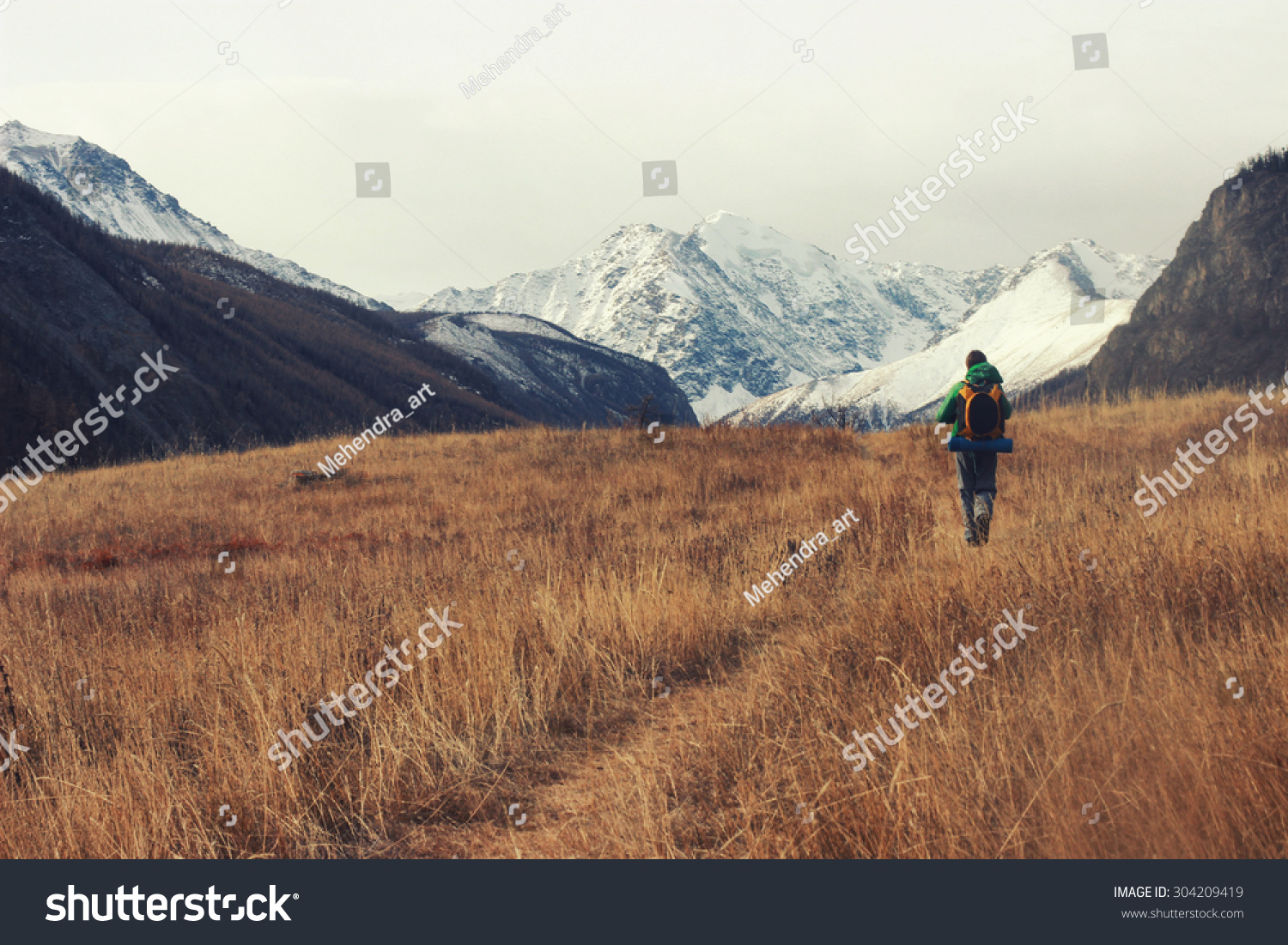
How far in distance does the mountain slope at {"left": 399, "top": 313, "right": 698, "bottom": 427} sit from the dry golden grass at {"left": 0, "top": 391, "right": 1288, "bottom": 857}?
12214cm

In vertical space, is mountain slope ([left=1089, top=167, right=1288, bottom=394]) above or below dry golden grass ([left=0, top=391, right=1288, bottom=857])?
above

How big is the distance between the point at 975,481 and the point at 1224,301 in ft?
371

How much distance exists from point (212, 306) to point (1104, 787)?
310 feet

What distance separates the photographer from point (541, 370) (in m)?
172

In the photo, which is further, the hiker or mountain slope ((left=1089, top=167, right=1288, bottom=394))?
mountain slope ((left=1089, top=167, right=1288, bottom=394))

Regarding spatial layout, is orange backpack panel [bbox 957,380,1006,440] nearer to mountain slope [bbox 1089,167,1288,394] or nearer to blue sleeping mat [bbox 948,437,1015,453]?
blue sleeping mat [bbox 948,437,1015,453]

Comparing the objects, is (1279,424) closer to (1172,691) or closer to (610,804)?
(1172,691)

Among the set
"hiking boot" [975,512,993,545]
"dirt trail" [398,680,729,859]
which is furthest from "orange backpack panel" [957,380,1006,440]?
"dirt trail" [398,680,729,859]

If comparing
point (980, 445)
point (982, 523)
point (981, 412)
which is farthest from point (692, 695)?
point (981, 412)

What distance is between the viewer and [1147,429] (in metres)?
12.7

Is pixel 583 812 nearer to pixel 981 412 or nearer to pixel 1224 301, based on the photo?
pixel 981 412

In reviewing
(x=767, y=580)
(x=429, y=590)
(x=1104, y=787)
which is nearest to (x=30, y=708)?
(x=429, y=590)

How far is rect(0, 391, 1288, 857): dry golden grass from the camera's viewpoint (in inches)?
101

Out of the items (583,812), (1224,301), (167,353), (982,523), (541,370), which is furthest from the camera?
(541,370)
